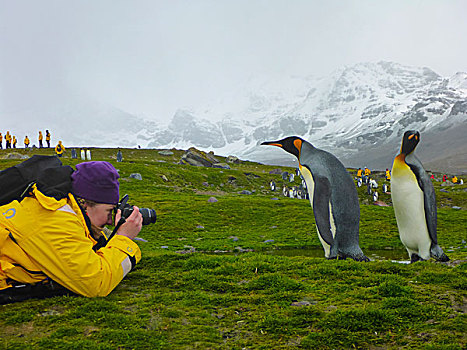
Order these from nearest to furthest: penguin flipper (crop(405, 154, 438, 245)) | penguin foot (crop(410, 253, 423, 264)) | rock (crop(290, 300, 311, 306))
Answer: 1. rock (crop(290, 300, 311, 306))
2. penguin flipper (crop(405, 154, 438, 245))
3. penguin foot (crop(410, 253, 423, 264))

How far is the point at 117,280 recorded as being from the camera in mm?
3797

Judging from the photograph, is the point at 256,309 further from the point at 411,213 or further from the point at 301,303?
the point at 411,213

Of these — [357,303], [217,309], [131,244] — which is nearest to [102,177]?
[131,244]

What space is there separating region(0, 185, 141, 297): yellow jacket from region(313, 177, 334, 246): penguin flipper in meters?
4.27

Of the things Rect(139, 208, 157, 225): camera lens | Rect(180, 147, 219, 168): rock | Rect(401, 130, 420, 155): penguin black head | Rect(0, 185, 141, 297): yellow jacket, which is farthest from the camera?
Rect(180, 147, 219, 168): rock

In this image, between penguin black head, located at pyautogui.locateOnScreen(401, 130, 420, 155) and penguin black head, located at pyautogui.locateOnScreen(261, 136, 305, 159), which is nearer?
penguin black head, located at pyautogui.locateOnScreen(401, 130, 420, 155)

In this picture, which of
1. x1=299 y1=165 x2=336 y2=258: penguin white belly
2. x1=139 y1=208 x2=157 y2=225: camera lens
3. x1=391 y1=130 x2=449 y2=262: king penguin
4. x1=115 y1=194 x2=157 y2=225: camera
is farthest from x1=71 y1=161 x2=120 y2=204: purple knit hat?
x1=391 y1=130 x2=449 y2=262: king penguin

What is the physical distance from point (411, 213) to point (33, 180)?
6697 millimetres

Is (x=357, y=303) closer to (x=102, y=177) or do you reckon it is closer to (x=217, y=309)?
(x=217, y=309)

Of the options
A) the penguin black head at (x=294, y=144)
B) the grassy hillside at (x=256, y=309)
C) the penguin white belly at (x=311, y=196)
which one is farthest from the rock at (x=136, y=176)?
the grassy hillside at (x=256, y=309)

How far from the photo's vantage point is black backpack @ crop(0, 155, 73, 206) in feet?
10.9

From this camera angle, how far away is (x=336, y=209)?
6844mm

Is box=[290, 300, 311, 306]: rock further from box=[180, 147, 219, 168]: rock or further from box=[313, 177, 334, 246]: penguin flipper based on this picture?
box=[180, 147, 219, 168]: rock

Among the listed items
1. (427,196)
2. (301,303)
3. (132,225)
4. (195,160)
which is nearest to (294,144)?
(427,196)
